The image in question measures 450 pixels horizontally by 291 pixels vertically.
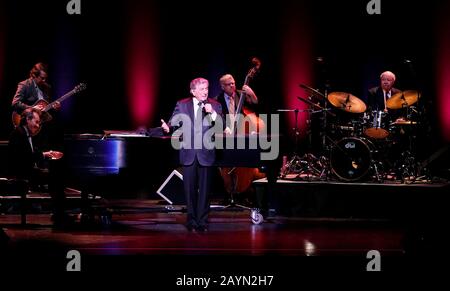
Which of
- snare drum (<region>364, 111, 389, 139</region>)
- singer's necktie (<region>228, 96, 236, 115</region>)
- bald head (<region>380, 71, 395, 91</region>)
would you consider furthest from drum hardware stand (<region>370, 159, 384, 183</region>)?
singer's necktie (<region>228, 96, 236, 115</region>)

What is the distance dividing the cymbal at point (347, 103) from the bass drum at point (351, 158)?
0.43 metres

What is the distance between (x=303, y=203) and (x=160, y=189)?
92.5 inches

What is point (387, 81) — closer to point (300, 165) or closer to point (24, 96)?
point (300, 165)

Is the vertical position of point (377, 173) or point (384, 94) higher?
point (384, 94)

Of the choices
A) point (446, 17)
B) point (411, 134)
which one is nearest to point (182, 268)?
point (411, 134)

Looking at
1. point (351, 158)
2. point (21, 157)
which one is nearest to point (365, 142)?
point (351, 158)

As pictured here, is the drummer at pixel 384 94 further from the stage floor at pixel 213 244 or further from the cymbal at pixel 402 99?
the stage floor at pixel 213 244

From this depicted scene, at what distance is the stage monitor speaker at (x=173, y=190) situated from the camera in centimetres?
1017

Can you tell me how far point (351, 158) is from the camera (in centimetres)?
922

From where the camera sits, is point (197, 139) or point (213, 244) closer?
point (213, 244)

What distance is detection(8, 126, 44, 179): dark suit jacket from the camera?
8039 millimetres

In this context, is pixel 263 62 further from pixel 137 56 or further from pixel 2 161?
pixel 2 161

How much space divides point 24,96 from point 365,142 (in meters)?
4.76

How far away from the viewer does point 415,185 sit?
882cm
